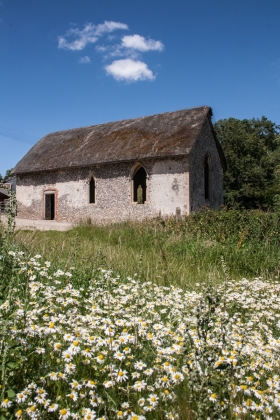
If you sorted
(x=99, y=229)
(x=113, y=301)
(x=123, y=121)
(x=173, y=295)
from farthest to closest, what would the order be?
(x=123, y=121), (x=99, y=229), (x=173, y=295), (x=113, y=301)

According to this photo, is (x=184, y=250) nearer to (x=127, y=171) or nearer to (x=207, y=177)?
(x=127, y=171)

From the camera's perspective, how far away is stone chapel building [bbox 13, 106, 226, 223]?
1839 centimetres

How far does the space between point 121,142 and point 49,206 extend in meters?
7.21

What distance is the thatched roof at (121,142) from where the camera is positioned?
18.8 meters

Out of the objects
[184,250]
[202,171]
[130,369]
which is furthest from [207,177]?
[130,369]

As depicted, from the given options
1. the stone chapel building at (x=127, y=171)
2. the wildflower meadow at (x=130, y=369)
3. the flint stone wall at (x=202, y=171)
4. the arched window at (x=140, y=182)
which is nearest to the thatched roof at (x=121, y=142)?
the stone chapel building at (x=127, y=171)

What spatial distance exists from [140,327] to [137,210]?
16.5 m

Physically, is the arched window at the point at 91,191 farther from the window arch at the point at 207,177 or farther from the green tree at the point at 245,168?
the green tree at the point at 245,168

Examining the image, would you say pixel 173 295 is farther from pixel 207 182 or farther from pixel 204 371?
pixel 207 182

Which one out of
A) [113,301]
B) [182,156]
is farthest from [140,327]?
[182,156]

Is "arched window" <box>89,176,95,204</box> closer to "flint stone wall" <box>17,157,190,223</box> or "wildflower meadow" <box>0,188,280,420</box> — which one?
"flint stone wall" <box>17,157,190,223</box>

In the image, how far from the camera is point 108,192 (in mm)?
20719

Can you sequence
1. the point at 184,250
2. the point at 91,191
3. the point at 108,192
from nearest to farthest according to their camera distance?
1. the point at 184,250
2. the point at 108,192
3. the point at 91,191

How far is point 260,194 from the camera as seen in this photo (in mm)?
33000
